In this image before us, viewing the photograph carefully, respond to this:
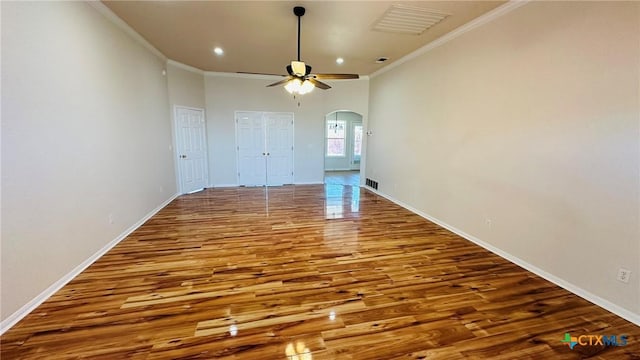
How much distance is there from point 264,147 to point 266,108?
105cm

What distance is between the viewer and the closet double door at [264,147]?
24.3 feet

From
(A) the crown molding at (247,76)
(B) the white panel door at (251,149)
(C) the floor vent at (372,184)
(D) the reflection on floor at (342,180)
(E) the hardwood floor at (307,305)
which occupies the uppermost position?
(A) the crown molding at (247,76)

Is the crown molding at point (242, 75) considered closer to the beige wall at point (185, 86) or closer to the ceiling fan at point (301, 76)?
the beige wall at point (185, 86)

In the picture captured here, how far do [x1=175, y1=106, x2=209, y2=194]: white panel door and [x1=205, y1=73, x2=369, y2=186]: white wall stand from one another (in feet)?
0.82

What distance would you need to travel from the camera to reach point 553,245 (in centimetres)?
279

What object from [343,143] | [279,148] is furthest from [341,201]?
[343,143]

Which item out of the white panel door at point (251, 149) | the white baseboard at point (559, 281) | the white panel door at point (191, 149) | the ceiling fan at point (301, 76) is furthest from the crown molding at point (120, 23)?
the white baseboard at point (559, 281)

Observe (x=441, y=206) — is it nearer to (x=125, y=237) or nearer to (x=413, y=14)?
(x=413, y=14)

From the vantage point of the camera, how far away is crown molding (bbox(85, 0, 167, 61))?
3.15 m

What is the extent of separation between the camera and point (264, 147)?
24.9 feet

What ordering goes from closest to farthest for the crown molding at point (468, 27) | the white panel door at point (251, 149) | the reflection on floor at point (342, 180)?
the crown molding at point (468, 27)
the white panel door at point (251, 149)
the reflection on floor at point (342, 180)

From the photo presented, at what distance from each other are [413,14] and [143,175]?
462 centimetres

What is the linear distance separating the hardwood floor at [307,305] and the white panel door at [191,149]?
276 centimetres

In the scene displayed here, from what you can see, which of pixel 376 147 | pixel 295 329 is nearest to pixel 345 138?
pixel 376 147
